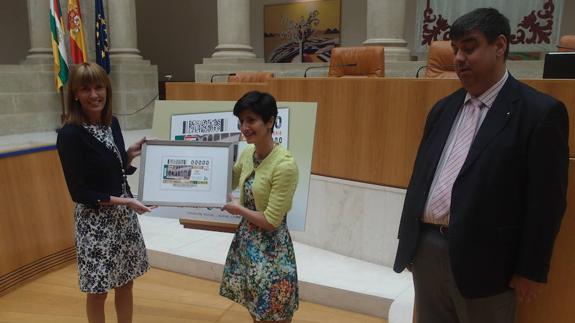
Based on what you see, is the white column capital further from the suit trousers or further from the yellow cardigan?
the suit trousers

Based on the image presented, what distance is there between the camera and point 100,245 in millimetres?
2027

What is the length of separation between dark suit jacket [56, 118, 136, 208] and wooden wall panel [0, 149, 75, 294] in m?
1.68

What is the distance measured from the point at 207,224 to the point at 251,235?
423mm

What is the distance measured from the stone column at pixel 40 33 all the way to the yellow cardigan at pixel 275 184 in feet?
25.1

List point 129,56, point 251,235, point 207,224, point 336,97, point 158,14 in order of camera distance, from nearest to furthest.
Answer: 1. point 251,235
2. point 207,224
3. point 336,97
4. point 129,56
5. point 158,14

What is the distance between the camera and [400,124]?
3.13 m

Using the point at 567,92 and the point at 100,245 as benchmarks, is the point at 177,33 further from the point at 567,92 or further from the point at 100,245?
the point at 567,92

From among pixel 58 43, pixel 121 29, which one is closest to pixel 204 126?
pixel 58 43

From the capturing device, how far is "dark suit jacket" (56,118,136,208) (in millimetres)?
1872

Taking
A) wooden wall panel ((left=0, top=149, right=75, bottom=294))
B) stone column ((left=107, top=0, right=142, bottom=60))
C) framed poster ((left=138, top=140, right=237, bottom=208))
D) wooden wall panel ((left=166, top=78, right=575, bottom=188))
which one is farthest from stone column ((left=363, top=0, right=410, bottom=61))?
framed poster ((left=138, top=140, right=237, bottom=208))

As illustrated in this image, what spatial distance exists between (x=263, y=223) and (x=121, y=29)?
25.7 ft

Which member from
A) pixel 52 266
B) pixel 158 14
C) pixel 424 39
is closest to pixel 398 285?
pixel 52 266

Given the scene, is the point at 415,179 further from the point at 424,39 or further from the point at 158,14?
the point at 158,14

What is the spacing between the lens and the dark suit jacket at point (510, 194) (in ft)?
4.17
